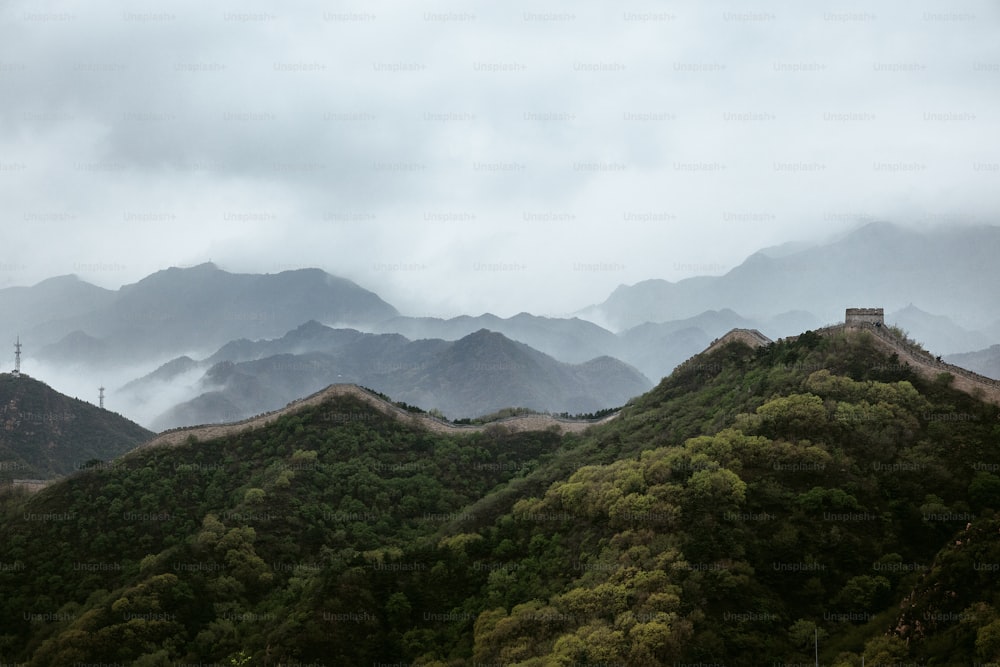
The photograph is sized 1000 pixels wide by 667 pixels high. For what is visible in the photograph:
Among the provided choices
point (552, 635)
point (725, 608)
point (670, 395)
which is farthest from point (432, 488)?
point (725, 608)

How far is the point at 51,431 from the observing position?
346ft

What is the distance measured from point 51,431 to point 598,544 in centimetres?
9292

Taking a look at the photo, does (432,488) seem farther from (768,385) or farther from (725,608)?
(725,608)

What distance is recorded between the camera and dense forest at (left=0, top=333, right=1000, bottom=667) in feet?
99.9

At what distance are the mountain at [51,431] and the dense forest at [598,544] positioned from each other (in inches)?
1713

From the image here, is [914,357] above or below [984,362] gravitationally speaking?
below

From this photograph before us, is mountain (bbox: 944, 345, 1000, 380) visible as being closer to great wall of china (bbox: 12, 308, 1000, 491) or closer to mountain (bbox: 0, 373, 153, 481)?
great wall of china (bbox: 12, 308, 1000, 491)

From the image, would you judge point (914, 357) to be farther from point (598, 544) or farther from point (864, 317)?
point (598, 544)

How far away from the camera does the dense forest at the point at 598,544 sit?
30.4m

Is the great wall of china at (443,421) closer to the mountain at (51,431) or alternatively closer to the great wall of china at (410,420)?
the great wall of china at (410,420)

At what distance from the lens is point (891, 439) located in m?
39.0

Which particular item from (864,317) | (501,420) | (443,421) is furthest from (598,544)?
(443,421)

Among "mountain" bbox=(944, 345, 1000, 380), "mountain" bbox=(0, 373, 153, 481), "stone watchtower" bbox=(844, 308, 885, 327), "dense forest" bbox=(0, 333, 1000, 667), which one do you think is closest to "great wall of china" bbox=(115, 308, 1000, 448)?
"stone watchtower" bbox=(844, 308, 885, 327)

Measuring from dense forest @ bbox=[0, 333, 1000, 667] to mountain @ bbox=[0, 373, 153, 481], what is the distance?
43509 millimetres
